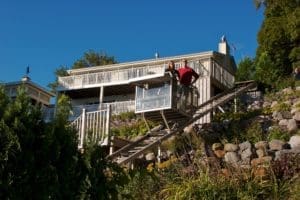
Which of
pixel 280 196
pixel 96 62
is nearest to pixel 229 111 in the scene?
pixel 280 196

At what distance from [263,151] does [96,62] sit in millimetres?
29661

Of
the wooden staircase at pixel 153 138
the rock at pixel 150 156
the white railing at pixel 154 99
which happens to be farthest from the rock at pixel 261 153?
the white railing at pixel 154 99

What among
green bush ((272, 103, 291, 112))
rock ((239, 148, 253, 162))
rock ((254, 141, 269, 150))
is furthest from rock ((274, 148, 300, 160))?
green bush ((272, 103, 291, 112))

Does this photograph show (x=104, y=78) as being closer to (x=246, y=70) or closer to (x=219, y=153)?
(x=246, y=70)

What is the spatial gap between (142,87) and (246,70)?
29.4 feet

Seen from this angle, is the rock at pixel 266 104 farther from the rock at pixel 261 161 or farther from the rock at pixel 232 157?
the rock at pixel 261 161

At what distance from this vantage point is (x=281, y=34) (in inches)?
954

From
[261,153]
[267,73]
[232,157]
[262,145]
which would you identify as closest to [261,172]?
[232,157]

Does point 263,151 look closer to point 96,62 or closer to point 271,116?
point 271,116

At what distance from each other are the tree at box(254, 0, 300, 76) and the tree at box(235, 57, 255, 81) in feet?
7.63

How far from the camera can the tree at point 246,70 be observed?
28.3 metres

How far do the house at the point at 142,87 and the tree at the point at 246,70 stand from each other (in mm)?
942

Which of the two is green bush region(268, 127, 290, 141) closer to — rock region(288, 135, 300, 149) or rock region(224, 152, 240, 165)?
rock region(288, 135, 300, 149)

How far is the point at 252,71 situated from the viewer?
92.5 ft
